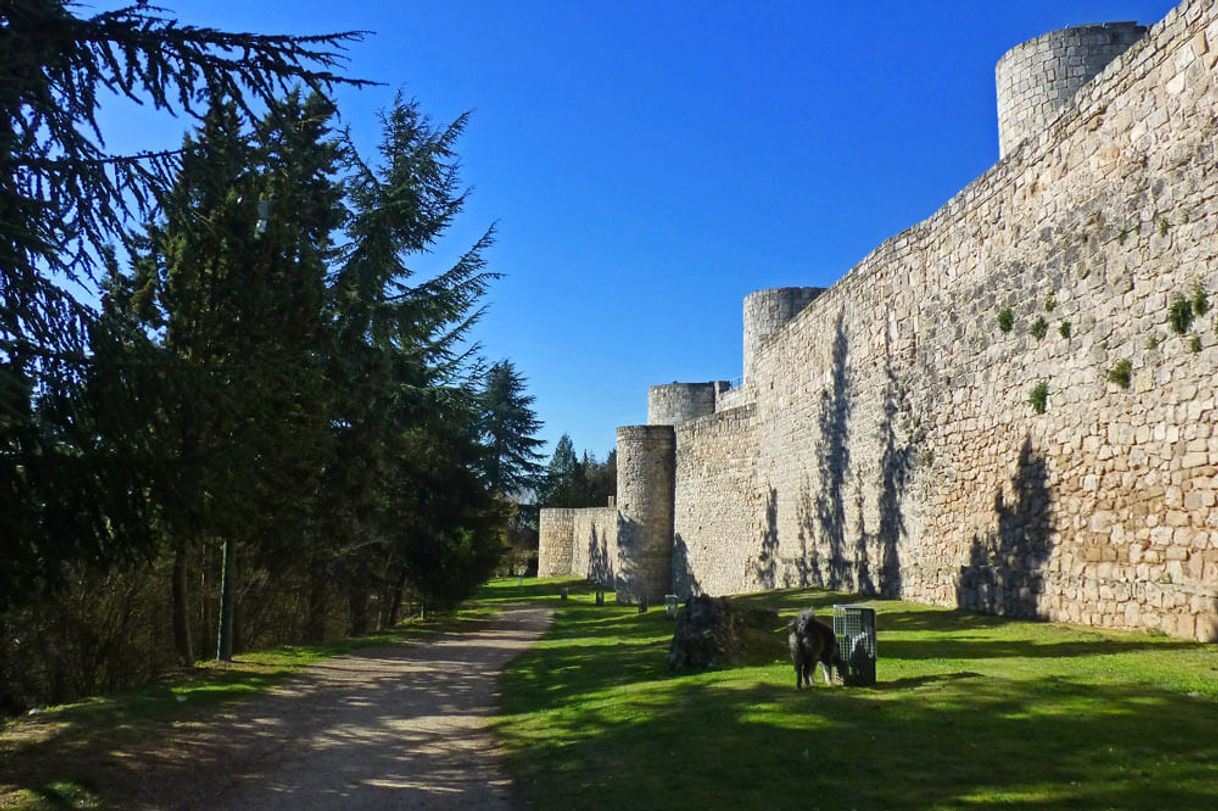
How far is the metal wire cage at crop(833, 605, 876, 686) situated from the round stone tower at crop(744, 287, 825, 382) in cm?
1925

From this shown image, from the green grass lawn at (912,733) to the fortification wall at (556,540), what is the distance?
39.4 m

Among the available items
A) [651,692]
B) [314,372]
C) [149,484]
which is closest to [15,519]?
[149,484]

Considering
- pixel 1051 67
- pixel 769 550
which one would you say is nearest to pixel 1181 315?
pixel 1051 67

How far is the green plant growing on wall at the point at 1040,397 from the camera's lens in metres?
10.7

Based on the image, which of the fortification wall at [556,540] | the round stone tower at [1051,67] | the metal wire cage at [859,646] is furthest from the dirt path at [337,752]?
the fortification wall at [556,540]

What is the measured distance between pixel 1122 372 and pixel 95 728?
1044cm

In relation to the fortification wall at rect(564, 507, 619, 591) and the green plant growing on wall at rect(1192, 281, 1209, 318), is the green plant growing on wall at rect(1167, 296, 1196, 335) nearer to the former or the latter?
the green plant growing on wall at rect(1192, 281, 1209, 318)

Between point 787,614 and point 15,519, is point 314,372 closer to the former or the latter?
point 15,519

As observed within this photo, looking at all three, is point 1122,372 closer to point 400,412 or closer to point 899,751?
point 899,751

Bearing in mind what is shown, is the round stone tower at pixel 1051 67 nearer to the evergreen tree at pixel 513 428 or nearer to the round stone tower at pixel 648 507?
the round stone tower at pixel 648 507

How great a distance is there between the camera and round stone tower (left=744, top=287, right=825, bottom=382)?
2670cm

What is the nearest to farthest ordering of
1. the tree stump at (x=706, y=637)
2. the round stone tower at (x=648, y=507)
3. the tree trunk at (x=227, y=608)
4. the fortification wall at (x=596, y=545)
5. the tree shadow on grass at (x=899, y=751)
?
the tree shadow on grass at (x=899, y=751)
the tree stump at (x=706, y=637)
the tree trunk at (x=227, y=608)
the round stone tower at (x=648, y=507)
the fortification wall at (x=596, y=545)

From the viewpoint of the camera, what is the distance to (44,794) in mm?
5781

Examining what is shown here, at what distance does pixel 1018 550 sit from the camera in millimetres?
11227
